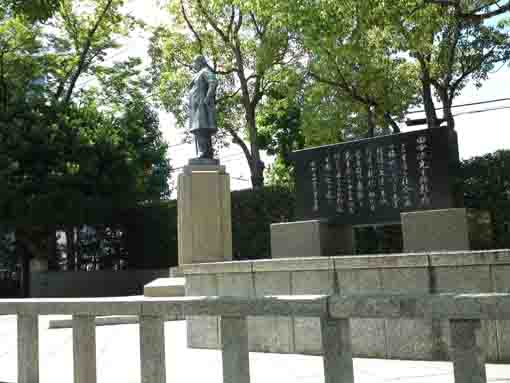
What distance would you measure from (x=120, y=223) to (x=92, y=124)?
3.63 metres

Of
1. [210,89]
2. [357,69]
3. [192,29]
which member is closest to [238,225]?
[210,89]

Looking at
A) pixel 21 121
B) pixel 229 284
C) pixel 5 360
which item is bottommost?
pixel 5 360

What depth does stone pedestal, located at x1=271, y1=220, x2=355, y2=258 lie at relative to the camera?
26.2ft

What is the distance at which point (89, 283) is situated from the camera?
20312 millimetres

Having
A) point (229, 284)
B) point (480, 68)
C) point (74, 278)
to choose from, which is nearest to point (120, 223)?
point (74, 278)

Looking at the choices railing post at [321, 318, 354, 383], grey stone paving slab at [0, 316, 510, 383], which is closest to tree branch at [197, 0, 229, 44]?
grey stone paving slab at [0, 316, 510, 383]

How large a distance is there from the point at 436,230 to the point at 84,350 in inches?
170

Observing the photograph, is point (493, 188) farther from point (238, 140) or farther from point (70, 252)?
point (70, 252)

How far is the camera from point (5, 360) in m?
7.62

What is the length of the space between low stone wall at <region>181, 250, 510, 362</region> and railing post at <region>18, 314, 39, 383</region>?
8.78 feet

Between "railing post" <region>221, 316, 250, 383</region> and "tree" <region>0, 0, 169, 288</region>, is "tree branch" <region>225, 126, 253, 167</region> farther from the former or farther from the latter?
"railing post" <region>221, 316, 250, 383</region>

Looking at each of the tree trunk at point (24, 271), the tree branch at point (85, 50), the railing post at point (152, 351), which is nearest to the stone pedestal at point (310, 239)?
the railing post at point (152, 351)

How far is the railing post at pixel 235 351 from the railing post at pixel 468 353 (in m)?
1.33

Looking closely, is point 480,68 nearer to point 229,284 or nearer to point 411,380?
point 229,284
